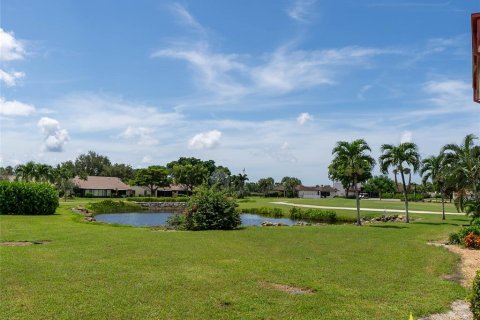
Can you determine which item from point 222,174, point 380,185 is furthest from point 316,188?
point 222,174

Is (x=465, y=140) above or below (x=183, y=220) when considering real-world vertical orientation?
above

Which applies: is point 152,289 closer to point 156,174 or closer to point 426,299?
point 426,299

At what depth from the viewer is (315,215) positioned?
1690 inches

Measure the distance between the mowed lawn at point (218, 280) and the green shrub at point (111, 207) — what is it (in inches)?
1462

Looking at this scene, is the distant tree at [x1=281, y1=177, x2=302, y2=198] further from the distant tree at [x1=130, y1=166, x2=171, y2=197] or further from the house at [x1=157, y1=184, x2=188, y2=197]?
the distant tree at [x1=130, y1=166, x2=171, y2=197]

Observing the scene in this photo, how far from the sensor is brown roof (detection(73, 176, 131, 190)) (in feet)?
307

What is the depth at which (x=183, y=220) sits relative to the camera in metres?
26.8

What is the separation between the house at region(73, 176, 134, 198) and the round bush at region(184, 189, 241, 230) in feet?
229

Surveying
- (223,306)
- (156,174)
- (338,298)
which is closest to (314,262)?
(338,298)

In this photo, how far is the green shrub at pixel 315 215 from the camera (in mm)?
41128

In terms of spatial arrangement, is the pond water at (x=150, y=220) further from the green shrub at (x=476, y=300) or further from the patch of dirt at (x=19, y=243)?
the green shrub at (x=476, y=300)

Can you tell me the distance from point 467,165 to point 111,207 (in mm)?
45690

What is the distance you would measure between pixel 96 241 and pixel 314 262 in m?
9.60

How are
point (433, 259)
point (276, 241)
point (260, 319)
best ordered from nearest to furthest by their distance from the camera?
1. point (260, 319)
2. point (433, 259)
3. point (276, 241)
